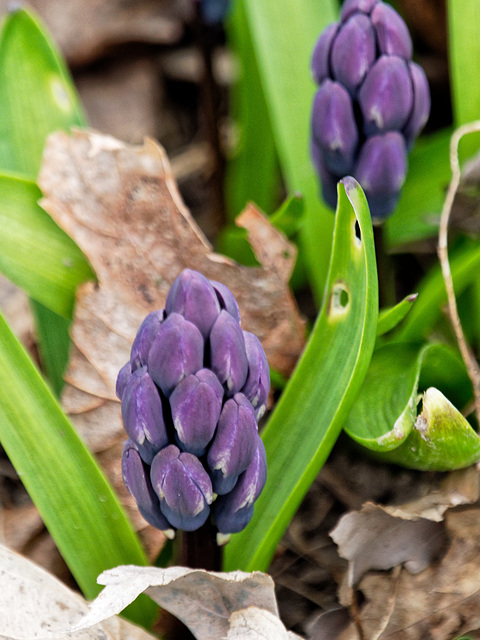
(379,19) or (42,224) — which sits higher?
(379,19)

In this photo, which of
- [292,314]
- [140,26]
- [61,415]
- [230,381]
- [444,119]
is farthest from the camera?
[140,26]

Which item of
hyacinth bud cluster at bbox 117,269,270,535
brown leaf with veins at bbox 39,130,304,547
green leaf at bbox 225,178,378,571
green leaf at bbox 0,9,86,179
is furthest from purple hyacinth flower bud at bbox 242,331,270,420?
green leaf at bbox 0,9,86,179

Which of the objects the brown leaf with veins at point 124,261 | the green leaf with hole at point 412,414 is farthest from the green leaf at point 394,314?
the brown leaf with veins at point 124,261

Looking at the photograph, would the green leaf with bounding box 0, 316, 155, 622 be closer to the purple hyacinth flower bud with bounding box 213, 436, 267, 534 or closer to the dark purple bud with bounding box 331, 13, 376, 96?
the purple hyacinth flower bud with bounding box 213, 436, 267, 534

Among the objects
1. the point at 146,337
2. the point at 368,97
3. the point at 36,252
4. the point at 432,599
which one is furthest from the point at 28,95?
the point at 432,599

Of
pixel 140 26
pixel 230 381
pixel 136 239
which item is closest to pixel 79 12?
pixel 140 26

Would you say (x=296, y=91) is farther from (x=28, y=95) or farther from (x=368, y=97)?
(x=28, y=95)

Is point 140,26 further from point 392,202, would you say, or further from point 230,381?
point 230,381
